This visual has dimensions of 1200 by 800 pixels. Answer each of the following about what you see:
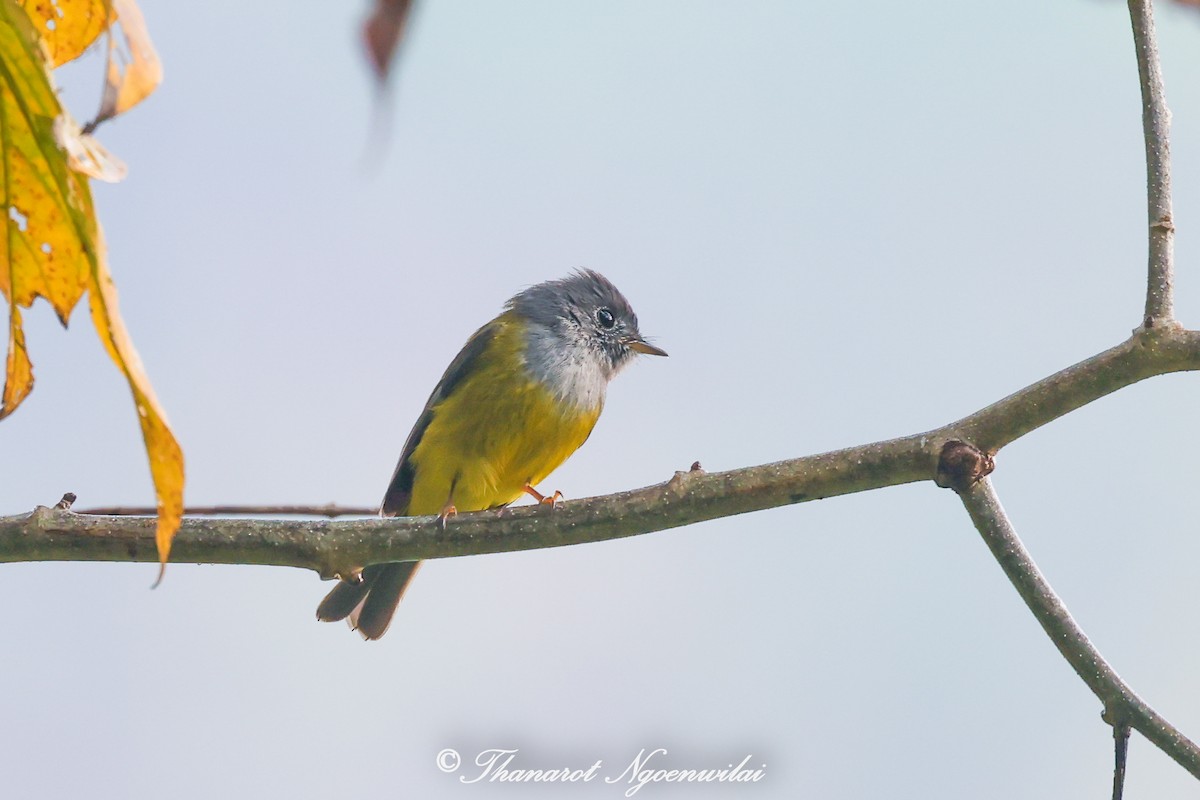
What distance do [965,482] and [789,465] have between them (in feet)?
1.13

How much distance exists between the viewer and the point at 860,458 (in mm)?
2445

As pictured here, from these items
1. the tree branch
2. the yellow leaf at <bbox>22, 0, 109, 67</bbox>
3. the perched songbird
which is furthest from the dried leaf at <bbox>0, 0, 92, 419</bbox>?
the perched songbird

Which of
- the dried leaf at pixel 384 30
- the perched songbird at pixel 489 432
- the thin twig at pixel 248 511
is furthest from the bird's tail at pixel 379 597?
the dried leaf at pixel 384 30

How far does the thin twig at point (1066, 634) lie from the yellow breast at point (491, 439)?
9.67 feet

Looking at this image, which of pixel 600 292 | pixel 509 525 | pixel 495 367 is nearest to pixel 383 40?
pixel 509 525

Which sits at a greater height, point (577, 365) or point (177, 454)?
point (577, 365)

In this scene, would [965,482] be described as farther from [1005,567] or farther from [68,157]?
[68,157]

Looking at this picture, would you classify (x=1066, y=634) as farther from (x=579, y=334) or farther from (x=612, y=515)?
(x=579, y=334)

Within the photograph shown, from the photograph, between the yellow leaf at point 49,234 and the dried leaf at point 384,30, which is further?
the yellow leaf at point 49,234

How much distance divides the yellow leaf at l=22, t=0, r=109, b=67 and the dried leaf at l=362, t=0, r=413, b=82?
0.58 m

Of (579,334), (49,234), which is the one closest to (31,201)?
(49,234)

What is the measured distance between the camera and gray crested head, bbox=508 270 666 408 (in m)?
5.44

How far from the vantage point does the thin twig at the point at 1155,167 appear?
2340 millimetres

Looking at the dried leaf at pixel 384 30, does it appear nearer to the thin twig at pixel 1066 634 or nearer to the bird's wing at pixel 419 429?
the thin twig at pixel 1066 634
